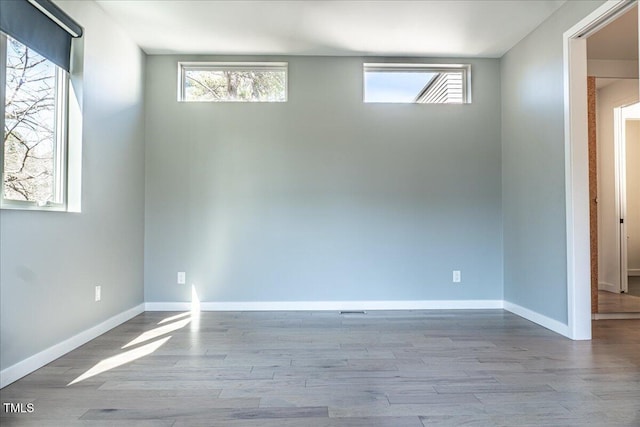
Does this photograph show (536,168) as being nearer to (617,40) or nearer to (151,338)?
(617,40)

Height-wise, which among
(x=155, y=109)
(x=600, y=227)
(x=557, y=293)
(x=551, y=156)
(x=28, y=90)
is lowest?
(x=557, y=293)

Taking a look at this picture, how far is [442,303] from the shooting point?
13.7ft

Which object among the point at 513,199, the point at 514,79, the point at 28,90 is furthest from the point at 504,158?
the point at 28,90

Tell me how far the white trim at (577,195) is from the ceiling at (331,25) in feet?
1.78

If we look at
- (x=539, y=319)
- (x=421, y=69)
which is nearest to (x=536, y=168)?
(x=539, y=319)

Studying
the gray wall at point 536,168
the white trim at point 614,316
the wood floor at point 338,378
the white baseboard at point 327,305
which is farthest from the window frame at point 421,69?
the white trim at point 614,316

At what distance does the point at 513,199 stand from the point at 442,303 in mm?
1304

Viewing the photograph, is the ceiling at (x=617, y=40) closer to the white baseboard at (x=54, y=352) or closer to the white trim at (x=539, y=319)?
the white trim at (x=539, y=319)

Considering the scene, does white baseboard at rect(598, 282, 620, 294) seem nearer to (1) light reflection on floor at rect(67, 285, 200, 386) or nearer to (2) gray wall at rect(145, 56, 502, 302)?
(2) gray wall at rect(145, 56, 502, 302)

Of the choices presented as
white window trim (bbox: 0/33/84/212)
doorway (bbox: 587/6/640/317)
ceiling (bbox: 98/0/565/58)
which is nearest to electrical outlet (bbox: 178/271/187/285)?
white window trim (bbox: 0/33/84/212)

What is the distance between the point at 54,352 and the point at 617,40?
567 centimetres

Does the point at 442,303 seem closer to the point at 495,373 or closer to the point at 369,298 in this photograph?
the point at 369,298

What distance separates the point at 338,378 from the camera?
2.29 m

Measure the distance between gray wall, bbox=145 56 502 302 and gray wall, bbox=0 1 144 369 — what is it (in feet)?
1.10
